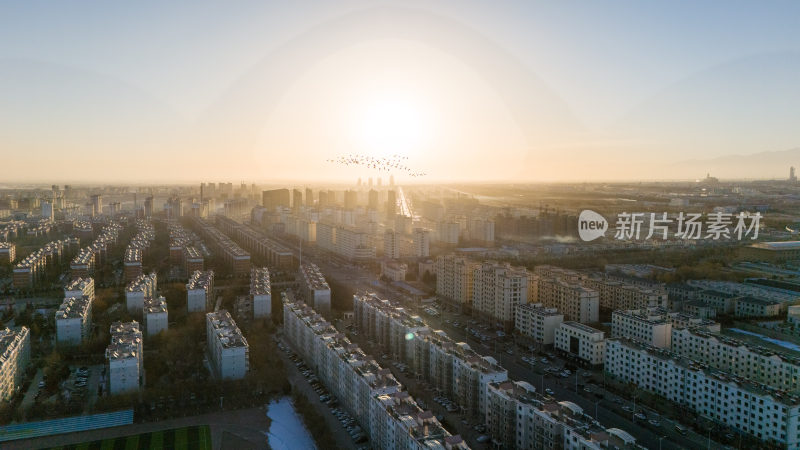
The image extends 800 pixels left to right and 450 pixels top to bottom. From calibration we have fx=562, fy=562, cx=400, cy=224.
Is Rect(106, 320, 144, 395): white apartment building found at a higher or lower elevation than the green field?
higher

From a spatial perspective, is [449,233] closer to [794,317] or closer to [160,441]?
[794,317]

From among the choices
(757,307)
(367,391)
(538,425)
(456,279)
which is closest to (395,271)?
(456,279)

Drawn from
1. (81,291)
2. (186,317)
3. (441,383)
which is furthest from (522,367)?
(81,291)

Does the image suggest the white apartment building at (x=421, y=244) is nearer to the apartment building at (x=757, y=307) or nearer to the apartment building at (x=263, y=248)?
the apartment building at (x=263, y=248)

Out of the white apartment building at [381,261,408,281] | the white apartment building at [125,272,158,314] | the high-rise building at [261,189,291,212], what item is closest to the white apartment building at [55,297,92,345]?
the white apartment building at [125,272,158,314]

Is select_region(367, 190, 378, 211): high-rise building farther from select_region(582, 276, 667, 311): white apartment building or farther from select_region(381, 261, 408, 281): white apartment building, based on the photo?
select_region(582, 276, 667, 311): white apartment building
